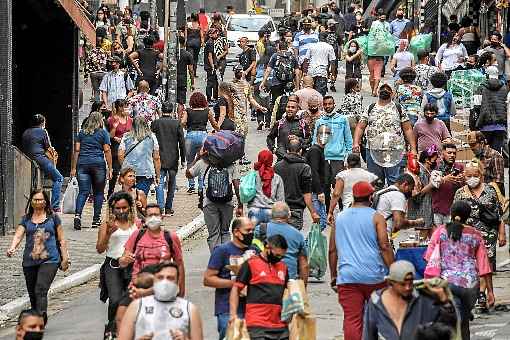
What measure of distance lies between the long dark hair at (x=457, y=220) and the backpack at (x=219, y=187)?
10.9 ft

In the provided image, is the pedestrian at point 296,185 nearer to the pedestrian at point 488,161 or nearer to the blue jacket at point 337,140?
the pedestrian at point 488,161

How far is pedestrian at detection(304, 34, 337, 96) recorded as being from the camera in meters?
33.0

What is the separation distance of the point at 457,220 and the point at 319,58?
59.5ft

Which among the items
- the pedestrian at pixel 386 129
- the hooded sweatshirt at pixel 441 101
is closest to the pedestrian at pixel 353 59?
the hooded sweatshirt at pixel 441 101

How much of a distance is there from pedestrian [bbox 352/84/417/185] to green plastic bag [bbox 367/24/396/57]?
14.7 meters

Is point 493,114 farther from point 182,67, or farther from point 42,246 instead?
point 182,67

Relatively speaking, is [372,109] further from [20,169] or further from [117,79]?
[117,79]

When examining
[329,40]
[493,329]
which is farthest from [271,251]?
[329,40]

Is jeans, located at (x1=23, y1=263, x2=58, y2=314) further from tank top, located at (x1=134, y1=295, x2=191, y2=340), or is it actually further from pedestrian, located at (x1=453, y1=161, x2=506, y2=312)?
tank top, located at (x1=134, y1=295, x2=191, y2=340)

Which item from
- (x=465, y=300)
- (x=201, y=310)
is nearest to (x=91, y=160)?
(x=201, y=310)

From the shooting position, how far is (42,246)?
55.4ft

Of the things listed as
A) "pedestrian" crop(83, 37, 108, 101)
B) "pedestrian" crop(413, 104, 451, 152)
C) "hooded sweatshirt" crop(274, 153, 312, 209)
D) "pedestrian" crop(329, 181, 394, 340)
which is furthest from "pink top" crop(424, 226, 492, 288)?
"pedestrian" crop(83, 37, 108, 101)

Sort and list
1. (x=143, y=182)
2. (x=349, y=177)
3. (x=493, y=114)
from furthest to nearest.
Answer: (x=493, y=114), (x=143, y=182), (x=349, y=177)

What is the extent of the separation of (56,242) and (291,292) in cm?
425
